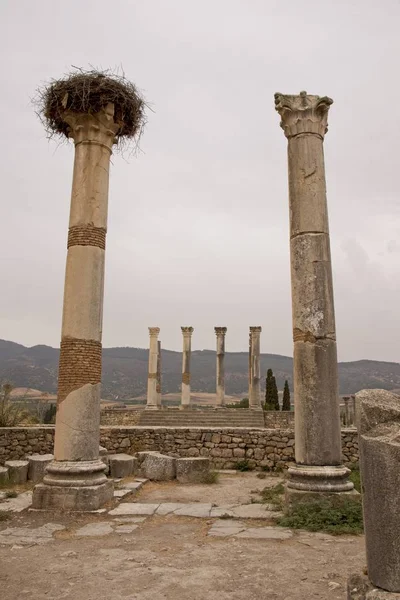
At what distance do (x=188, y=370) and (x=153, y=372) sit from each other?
241 centimetres

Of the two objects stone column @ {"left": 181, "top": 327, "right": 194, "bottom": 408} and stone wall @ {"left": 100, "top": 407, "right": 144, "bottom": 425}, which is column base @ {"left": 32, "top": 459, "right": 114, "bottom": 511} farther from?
stone column @ {"left": 181, "top": 327, "right": 194, "bottom": 408}

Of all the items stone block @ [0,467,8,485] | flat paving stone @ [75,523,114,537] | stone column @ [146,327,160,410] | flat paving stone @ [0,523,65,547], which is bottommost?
flat paving stone @ [0,523,65,547]

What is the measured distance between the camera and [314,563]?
5.37 metres

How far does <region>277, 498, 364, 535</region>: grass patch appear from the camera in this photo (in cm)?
684

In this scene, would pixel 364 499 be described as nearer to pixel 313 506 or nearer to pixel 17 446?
pixel 313 506

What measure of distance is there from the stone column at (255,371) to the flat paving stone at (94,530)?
23948 mm

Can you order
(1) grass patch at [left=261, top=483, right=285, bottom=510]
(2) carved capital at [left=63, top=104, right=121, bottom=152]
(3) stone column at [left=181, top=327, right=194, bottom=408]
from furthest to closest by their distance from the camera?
1. (3) stone column at [left=181, top=327, right=194, bottom=408]
2. (2) carved capital at [left=63, top=104, right=121, bottom=152]
3. (1) grass patch at [left=261, top=483, right=285, bottom=510]

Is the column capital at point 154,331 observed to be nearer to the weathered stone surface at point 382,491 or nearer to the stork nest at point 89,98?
the stork nest at point 89,98

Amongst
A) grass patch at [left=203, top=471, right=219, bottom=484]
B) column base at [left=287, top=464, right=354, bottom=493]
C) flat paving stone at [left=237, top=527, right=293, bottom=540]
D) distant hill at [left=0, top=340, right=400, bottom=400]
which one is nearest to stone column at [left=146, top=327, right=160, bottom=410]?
grass patch at [left=203, top=471, right=219, bottom=484]

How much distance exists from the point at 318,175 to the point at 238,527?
19.6ft

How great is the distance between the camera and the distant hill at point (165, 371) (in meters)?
126

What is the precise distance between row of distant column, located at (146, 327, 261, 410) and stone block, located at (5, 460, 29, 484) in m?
20.1

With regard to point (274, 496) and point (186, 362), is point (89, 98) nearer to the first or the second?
point (274, 496)

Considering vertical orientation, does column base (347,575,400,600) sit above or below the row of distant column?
below
